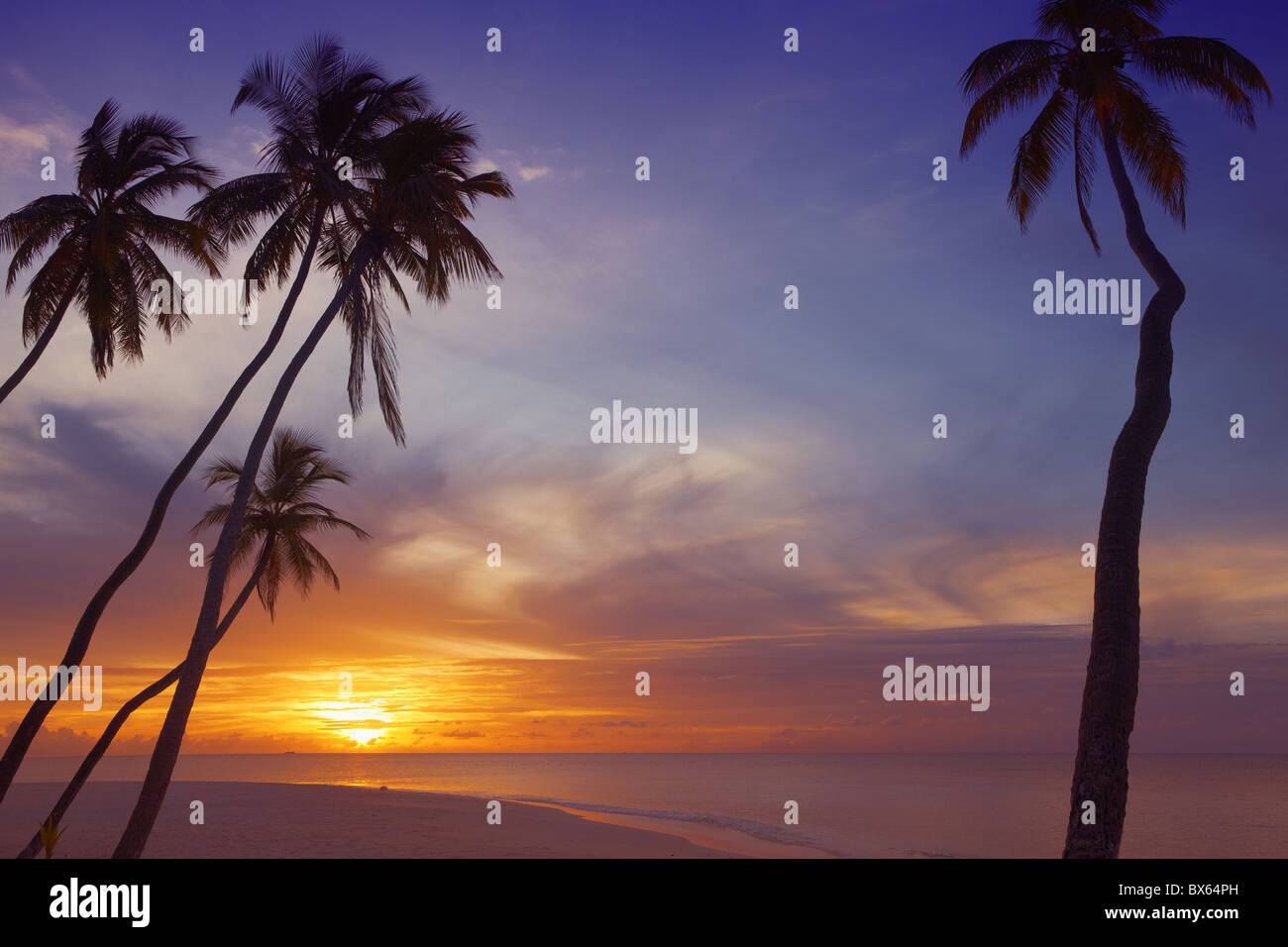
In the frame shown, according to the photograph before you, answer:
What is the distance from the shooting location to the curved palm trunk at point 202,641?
481 inches

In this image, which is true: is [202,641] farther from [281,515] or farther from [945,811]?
[945,811]

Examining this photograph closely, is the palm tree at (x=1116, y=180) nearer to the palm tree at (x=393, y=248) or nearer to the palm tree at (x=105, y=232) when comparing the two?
the palm tree at (x=393, y=248)

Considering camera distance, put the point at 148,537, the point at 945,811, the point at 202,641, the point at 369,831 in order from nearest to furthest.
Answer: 1. the point at 202,641
2. the point at 148,537
3. the point at 369,831
4. the point at 945,811

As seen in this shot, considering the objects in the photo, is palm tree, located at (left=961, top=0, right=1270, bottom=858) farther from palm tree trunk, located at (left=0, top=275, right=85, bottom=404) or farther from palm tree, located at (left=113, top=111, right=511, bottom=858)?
palm tree trunk, located at (left=0, top=275, right=85, bottom=404)

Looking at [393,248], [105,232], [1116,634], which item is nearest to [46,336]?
[105,232]

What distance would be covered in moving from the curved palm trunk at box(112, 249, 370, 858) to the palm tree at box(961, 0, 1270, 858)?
11.2m

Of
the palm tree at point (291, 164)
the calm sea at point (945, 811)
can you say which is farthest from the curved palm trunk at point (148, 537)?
the calm sea at point (945, 811)

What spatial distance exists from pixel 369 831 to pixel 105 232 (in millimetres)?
18530

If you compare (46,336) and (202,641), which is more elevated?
(46,336)

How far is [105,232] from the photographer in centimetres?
1688
